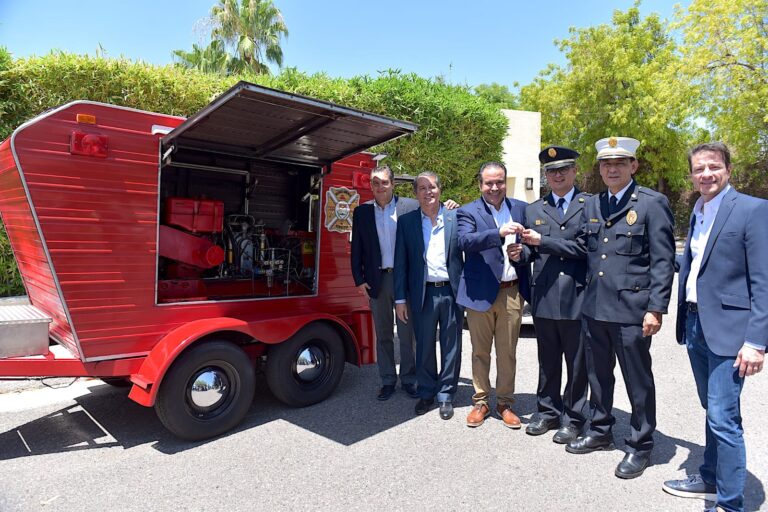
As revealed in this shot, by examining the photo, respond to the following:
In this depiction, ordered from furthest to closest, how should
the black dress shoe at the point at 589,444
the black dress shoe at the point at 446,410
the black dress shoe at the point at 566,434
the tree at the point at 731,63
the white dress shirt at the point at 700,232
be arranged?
the tree at the point at 731,63 → the black dress shoe at the point at 446,410 → the black dress shoe at the point at 566,434 → the black dress shoe at the point at 589,444 → the white dress shirt at the point at 700,232

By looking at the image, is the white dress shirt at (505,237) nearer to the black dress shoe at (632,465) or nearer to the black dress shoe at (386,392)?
the black dress shoe at (632,465)

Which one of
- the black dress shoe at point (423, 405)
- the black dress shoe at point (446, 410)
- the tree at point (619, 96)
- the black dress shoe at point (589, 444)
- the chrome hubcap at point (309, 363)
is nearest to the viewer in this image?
the black dress shoe at point (589, 444)

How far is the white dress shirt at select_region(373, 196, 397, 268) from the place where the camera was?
15.0ft

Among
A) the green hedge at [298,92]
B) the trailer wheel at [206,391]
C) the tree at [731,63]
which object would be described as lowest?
the trailer wheel at [206,391]

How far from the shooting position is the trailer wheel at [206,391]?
137 inches

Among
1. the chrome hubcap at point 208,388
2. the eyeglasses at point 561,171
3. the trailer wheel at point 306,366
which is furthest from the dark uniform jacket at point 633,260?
the chrome hubcap at point 208,388

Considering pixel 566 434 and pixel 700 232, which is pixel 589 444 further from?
pixel 700 232

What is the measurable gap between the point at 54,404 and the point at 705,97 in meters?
19.0

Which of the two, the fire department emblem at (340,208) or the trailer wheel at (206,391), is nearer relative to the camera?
the trailer wheel at (206,391)

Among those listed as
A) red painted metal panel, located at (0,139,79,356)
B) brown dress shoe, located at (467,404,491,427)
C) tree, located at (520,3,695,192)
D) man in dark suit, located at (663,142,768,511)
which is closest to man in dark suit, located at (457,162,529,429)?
brown dress shoe, located at (467,404,491,427)

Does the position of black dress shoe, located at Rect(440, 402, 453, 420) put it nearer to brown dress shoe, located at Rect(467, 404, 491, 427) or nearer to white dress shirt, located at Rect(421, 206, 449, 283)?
brown dress shoe, located at Rect(467, 404, 491, 427)

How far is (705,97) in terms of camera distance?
1608 cm

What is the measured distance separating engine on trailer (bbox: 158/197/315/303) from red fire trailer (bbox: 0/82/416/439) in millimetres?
13

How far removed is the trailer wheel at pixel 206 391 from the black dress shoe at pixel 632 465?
2.69 m
